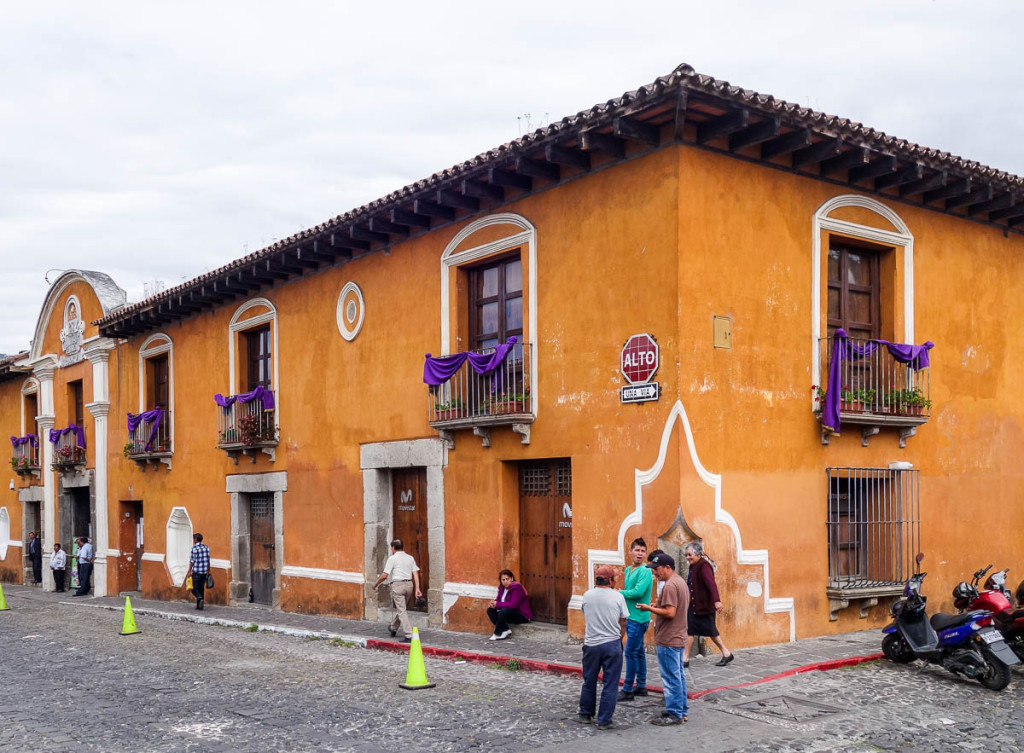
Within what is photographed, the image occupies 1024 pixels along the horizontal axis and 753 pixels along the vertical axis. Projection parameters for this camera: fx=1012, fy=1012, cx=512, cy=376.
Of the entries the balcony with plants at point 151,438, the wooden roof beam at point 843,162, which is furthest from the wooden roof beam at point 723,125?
the balcony with plants at point 151,438

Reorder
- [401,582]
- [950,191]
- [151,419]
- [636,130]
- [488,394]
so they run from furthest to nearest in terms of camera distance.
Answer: [151,419] < [401,582] < [488,394] < [950,191] < [636,130]

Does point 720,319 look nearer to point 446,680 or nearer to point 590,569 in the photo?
point 590,569

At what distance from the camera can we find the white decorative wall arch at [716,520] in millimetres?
10961

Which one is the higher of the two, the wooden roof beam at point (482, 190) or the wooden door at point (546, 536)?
the wooden roof beam at point (482, 190)

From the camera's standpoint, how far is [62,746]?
816 cm

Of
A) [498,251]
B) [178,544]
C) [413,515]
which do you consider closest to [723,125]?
[498,251]

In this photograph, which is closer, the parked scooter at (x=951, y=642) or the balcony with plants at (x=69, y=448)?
the parked scooter at (x=951, y=642)

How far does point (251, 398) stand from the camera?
18.6m

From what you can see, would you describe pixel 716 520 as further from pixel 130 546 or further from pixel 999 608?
pixel 130 546

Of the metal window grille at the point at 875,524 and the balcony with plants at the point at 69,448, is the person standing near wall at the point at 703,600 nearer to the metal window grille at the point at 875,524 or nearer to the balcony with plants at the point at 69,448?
the metal window grille at the point at 875,524

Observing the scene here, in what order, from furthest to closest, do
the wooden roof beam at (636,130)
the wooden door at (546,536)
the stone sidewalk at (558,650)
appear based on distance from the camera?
1. the wooden door at (546,536)
2. the wooden roof beam at (636,130)
3. the stone sidewalk at (558,650)

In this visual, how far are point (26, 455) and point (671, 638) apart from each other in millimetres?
25669

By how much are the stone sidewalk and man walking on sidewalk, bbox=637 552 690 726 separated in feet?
2.74

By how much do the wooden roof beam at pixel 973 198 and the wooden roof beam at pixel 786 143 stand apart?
3237 mm
